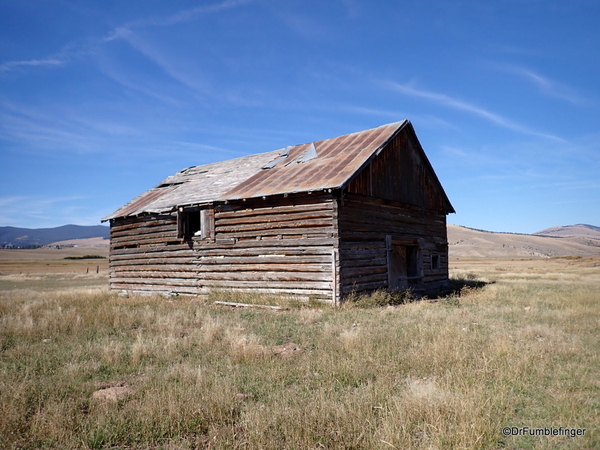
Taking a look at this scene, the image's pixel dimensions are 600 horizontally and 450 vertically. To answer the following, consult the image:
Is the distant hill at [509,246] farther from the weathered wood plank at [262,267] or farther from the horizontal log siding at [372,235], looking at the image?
the weathered wood plank at [262,267]

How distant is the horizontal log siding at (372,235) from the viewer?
1289 cm

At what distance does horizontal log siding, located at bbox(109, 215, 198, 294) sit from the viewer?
16.4 meters

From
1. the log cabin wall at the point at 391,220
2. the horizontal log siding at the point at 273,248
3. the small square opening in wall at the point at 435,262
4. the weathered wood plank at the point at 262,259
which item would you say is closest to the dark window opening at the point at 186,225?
the horizontal log siding at the point at 273,248

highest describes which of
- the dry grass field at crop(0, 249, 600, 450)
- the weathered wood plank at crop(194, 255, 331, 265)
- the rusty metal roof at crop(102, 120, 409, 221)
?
the rusty metal roof at crop(102, 120, 409, 221)

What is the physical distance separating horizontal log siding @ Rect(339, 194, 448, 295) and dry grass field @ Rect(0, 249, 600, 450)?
322 centimetres

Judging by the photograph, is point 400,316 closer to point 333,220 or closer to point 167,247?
point 333,220

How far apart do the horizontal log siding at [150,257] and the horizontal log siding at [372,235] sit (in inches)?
253

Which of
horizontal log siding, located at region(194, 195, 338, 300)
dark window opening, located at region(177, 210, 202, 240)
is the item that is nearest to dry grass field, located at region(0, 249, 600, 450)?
horizontal log siding, located at region(194, 195, 338, 300)

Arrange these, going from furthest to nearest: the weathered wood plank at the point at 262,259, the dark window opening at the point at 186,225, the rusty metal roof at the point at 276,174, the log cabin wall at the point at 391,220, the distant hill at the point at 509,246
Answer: the distant hill at the point at 509,246 → the dark window opening at the point at 186,225 → the rusty metal roof at the point at 276,174 → the log cabin wall at the point at 391,220 → the weathered wood plank at the point at 262,259

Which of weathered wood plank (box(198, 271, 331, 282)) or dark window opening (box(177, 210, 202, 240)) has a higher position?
dark window opening (box(177, 210, 202, 240))

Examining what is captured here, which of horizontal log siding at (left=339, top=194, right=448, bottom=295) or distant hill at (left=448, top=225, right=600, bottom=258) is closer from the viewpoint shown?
horizontal log siding at (left=339, top=194, right=448, bottom=295)

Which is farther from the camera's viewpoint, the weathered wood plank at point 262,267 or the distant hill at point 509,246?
the distant hill at point 509,246

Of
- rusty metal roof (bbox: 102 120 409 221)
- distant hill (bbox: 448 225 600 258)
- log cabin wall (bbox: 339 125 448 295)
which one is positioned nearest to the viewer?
log cabin wall (bbox: 339 125 448 295)

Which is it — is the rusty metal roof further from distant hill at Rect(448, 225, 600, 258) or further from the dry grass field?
distant hill at Rect(448, 225, 600, 258)
